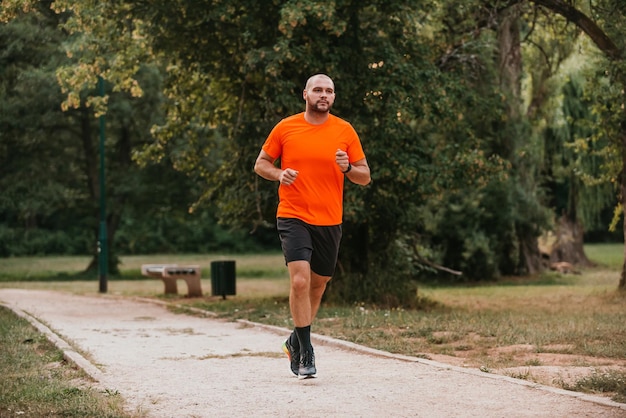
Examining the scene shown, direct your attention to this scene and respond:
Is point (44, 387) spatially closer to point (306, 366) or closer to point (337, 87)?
point (306, 366)

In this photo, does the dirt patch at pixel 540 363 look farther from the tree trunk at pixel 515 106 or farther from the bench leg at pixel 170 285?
the tree trunk at pixel 515 106

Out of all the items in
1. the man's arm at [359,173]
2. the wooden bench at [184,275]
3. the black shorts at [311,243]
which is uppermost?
the man's arm at [359,173]

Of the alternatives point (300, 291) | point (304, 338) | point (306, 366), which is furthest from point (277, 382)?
Answer: point (300, 291)

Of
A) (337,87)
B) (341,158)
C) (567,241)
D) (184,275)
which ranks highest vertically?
(337,87)

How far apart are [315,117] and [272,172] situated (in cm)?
58

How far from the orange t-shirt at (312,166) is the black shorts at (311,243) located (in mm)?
58

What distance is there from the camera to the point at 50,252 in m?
63.4

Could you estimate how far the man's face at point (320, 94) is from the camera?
8.52 metres

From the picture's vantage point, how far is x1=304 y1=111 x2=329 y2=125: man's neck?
8625mm

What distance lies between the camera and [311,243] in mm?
8656

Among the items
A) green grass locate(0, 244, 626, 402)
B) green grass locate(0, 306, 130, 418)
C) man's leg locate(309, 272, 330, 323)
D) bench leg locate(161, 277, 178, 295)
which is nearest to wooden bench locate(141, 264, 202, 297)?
bench leg locate(161, 277, 178, 295)

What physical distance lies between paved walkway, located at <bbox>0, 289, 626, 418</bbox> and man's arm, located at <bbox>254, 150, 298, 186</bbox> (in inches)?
65.7

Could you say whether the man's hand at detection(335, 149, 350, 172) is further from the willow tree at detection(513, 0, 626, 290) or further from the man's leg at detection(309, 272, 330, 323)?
the willow tree at detection(513, 0, 626, 290)

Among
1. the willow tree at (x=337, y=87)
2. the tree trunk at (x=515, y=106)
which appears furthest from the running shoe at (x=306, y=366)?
the tree trunk at (x=515, y=106)
